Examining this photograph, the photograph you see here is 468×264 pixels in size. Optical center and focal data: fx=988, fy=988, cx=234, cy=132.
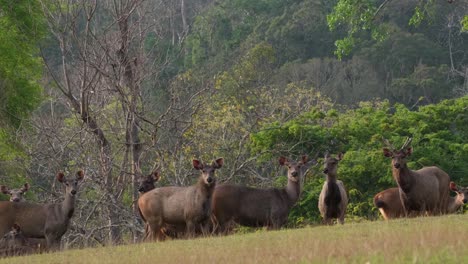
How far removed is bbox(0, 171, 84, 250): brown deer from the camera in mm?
18672

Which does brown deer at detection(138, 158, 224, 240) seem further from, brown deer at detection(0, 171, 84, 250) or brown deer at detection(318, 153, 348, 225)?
brown deer at detection(318, 153, 348, 225)

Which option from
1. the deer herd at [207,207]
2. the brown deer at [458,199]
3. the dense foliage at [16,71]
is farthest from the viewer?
the dense foliage at [16,71]

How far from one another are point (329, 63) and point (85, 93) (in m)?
36.2

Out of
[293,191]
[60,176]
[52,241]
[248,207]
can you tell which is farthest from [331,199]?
[52,241]

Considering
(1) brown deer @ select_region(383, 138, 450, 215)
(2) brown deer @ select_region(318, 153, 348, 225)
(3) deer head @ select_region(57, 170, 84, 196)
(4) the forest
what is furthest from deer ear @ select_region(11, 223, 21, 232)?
(1) brown deer @ select_region(383, 138, 450, 215)

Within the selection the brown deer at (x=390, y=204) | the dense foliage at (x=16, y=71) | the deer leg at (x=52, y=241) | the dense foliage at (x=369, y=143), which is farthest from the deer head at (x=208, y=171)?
the dense foliage at (x=16, y=71)

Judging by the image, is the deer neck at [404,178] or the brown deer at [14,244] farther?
the deer neck at [404,178]

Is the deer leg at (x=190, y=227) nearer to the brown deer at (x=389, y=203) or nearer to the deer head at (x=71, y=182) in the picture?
the deer head at (x=71, y=182)

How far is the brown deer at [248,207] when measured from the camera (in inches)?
753

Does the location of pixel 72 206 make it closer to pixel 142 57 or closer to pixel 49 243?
pixel 49 243

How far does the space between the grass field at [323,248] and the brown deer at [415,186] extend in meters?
3.24

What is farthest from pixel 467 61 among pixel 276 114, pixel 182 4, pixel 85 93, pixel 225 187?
→ pixel 225 187

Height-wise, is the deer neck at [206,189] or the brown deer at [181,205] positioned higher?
the deer neck at [206,189]

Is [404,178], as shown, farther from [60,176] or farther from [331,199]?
[60,176]
